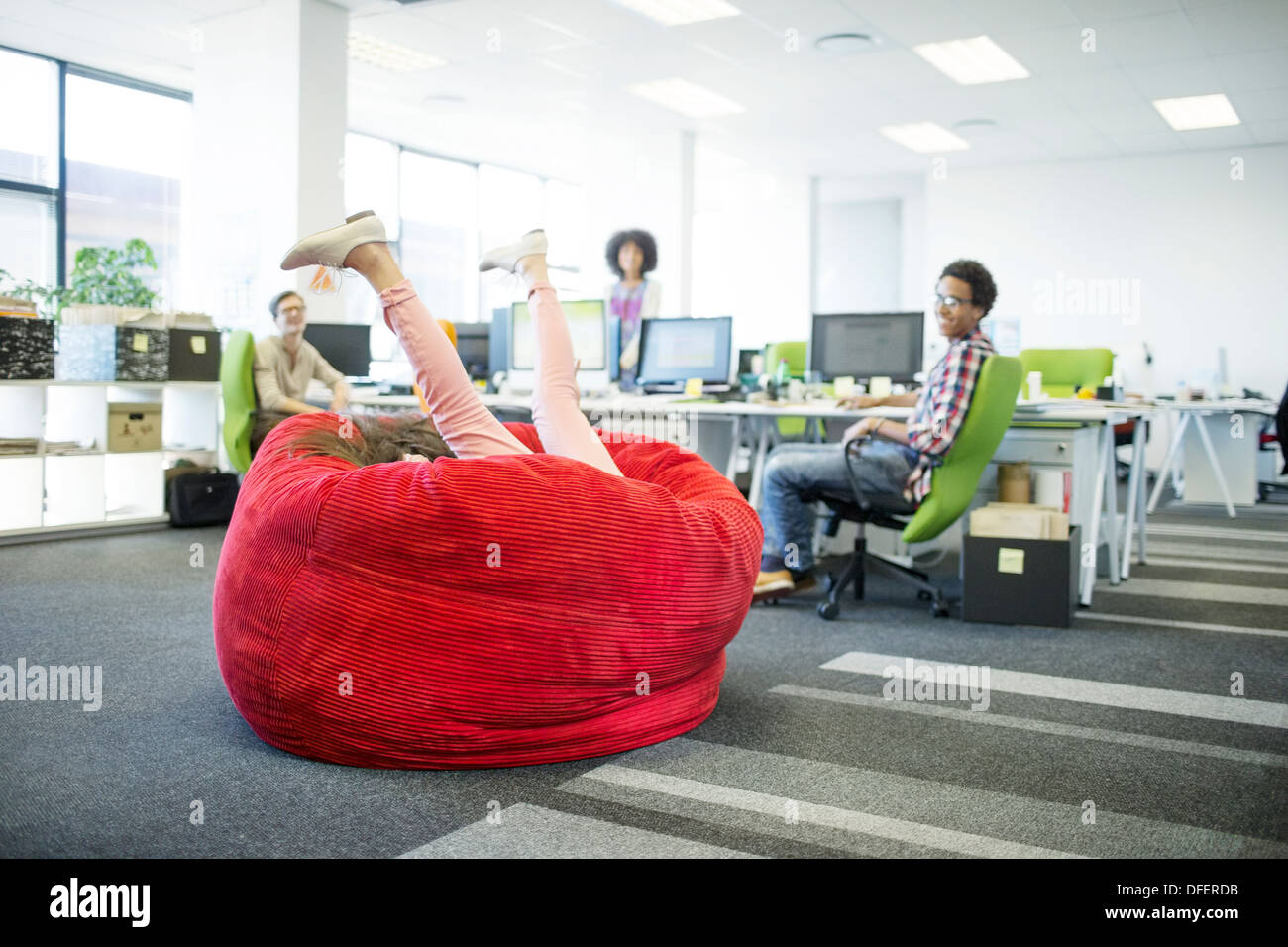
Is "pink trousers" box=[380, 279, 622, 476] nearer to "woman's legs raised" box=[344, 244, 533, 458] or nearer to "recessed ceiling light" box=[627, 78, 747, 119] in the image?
"woman's legs raised" box=[344, 244, 533, 458]

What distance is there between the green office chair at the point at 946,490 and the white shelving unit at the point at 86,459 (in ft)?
A: 12.8

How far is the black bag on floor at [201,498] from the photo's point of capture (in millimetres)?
5996

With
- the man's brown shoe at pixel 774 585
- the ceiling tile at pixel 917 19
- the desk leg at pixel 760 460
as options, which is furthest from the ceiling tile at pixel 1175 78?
the man's brown shoe at pixel 774 585

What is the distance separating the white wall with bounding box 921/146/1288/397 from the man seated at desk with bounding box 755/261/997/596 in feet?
20.8

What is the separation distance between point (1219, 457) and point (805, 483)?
556cm

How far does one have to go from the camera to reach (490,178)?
36.9 feet

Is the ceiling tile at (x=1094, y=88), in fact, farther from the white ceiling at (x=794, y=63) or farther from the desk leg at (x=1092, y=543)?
the desk leg at (x=1092, y=543)

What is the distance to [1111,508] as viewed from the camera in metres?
4.52

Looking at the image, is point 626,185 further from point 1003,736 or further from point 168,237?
point 1003,736

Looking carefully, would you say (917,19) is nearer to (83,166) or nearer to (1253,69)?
(1253,69)

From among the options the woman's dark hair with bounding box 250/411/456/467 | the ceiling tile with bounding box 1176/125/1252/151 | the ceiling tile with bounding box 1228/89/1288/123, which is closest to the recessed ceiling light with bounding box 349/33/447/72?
the woman's dark hair with bounding box 250/411/456/467

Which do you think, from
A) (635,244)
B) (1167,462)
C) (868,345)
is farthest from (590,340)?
(1167,462)

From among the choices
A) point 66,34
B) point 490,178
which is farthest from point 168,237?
point 490,178

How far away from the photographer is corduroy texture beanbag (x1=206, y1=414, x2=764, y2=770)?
2.04 meters
